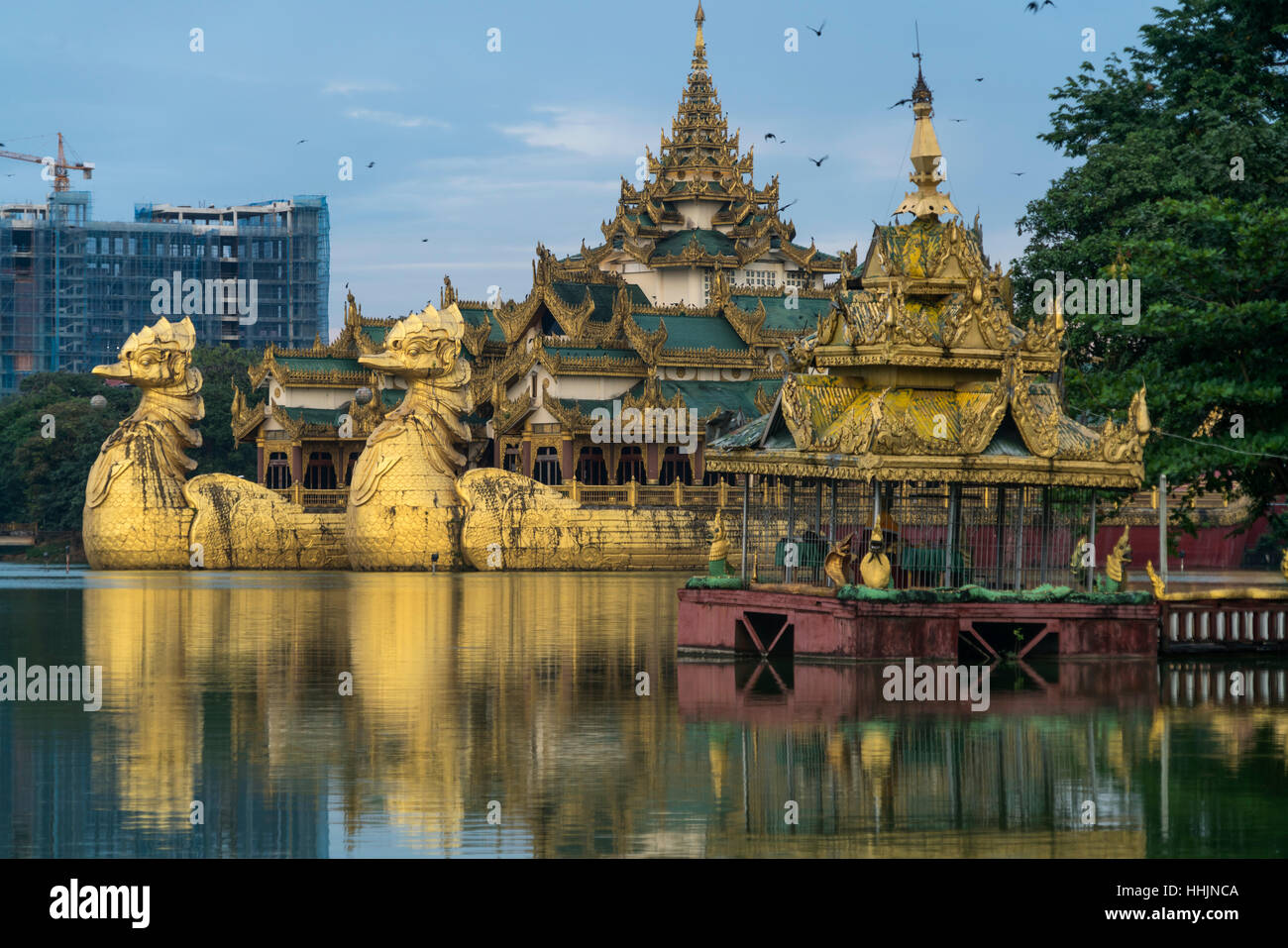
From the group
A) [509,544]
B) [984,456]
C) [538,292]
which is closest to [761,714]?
[984,456]

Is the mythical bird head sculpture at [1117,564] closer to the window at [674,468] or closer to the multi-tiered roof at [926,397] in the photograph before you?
the multi-tiered roof at [926,397]

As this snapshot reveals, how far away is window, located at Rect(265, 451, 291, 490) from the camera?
Result: 67.7m

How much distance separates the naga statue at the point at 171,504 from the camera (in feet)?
190

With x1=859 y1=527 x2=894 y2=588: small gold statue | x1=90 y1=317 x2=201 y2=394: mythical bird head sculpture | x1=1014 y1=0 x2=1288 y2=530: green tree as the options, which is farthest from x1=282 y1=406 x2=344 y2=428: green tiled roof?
x1=859 y1=527 x2=894 y2=588: small gold statue

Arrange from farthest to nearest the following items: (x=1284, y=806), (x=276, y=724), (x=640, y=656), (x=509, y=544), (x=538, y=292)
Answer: (x=538, y=292) < (x=509, y=544) < (x=640, y=656) < (x=276, y=724) < (x=1284, y=806)

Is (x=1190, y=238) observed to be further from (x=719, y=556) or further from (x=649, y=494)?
(x=649, y=494)

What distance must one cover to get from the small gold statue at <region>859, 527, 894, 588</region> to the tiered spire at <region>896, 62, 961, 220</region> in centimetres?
535

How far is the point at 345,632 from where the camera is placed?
3353cm

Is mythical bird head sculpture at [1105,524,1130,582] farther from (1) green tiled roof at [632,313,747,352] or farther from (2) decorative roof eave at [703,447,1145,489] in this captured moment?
(1) green tiled roof at [632,313,747,352]

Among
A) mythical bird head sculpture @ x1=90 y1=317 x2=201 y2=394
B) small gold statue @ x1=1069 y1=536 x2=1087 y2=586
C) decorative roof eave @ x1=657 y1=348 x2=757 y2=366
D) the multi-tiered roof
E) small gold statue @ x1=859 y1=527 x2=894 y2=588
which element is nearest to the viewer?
small gold statue @ x1=859 y1=527 x2=894 y2=588

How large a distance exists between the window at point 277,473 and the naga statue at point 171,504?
26.0ft

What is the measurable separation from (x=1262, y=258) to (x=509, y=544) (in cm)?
3064

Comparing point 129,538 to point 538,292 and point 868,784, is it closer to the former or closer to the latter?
point 538,292

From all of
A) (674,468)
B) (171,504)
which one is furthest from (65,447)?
(674,468)
